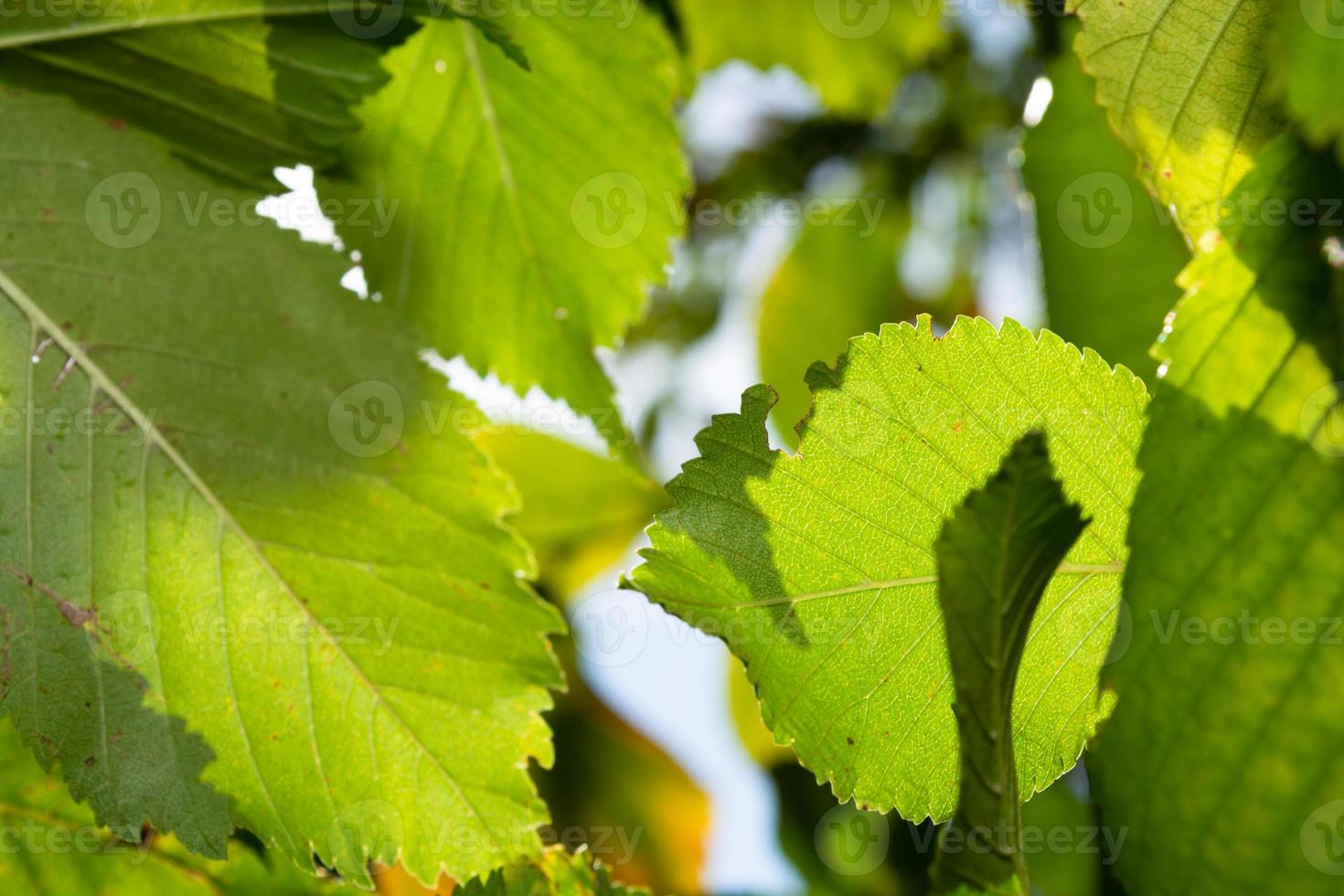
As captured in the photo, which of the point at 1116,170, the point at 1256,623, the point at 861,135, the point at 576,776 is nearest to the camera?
the point at 1256,623

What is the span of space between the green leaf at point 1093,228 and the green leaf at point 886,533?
10.9 inches

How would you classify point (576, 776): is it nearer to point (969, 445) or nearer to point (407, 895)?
point (407, 895)

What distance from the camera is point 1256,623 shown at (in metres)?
0.36

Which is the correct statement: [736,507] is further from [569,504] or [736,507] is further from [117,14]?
[569,504]

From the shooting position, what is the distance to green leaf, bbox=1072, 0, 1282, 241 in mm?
434

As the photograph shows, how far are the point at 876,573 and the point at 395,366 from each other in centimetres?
31

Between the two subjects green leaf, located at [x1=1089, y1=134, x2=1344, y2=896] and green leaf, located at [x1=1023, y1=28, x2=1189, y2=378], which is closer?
green leaf, located at [x1=1089, y1=134, x2=1344, y2=896]

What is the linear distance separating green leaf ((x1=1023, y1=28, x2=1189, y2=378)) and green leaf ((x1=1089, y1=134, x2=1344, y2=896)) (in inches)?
12.5

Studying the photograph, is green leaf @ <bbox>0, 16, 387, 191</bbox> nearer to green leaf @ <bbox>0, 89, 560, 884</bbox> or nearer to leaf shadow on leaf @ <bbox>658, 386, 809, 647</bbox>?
green leaf @ <bbox>0, 89, 560, 884</bbox>

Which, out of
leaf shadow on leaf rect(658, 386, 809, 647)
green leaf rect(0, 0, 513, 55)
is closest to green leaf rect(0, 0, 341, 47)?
green leaf rect(0, 0, 513, 55)

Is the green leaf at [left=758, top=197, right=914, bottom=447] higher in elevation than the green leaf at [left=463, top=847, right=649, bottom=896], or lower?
higher

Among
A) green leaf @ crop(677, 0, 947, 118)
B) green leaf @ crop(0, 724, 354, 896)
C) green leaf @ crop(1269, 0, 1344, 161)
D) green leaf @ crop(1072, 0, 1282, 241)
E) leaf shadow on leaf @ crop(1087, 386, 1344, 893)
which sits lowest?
green leaf @ crop(0, 724, 354, 896)

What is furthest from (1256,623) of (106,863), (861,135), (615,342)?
(861,135)

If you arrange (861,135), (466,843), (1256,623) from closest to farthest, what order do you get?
(1256,623) → (466,843) → (861,135)
